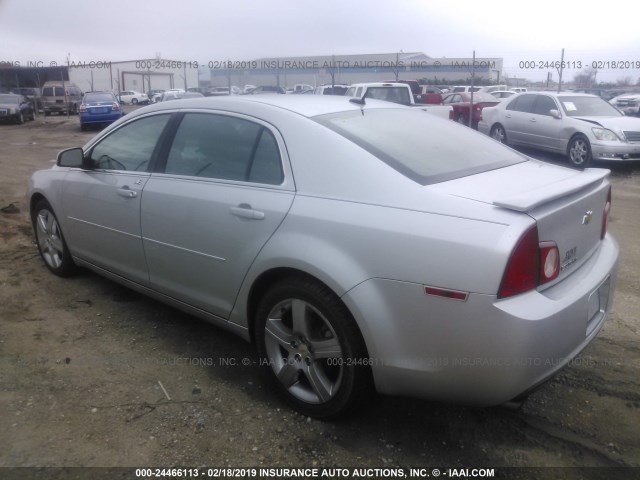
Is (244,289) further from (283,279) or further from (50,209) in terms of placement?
(50,209)

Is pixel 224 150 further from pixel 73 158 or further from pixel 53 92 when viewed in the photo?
pixel 53 92

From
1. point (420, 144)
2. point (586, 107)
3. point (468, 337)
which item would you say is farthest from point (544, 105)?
point (468, 337)

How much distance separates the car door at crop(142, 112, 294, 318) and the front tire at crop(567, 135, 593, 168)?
941 centimetres

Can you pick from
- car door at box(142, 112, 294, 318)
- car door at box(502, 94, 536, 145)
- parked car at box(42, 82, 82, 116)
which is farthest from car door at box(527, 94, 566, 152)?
parked car at box(42, 82, 82, 116)

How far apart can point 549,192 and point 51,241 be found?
403 centimetres

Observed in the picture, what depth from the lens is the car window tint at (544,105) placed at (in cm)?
1184

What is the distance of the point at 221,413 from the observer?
9.51 feet

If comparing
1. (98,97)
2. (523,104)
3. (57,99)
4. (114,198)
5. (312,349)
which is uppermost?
(57,99)

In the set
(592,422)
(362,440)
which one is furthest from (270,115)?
(592,422)

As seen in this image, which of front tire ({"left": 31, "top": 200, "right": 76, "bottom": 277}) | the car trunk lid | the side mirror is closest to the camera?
the car trunk lid

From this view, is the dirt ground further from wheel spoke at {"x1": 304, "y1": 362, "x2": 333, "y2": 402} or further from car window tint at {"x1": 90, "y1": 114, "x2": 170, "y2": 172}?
car window tint at {"x1": 90, "y1": 114, "x2": 170, "y2": 172}

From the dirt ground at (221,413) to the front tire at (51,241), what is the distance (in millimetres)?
606

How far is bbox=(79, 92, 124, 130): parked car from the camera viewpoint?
20.8 m

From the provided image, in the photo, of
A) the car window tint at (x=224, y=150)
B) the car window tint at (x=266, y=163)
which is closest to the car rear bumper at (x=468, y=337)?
the car window tint at (x=266, y=163)
